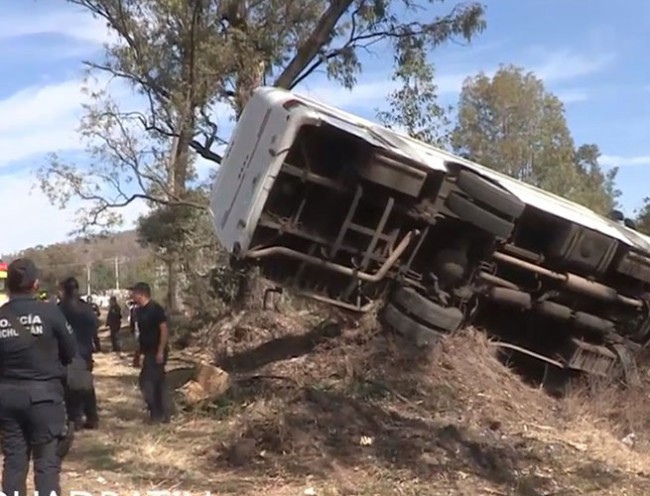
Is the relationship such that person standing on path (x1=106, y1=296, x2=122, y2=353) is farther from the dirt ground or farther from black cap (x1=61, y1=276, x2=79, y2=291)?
black cap (x1=61, y1=276, x2=79, y2=291)

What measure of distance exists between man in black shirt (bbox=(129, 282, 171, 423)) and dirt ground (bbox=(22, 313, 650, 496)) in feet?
0.77

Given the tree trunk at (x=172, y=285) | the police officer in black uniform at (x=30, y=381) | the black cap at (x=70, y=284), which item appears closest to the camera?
the police officer in black uniform at (x=30, y=381)

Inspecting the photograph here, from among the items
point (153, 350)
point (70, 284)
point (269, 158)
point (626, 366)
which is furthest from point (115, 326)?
point (269, 158)

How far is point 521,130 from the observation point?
4328cm

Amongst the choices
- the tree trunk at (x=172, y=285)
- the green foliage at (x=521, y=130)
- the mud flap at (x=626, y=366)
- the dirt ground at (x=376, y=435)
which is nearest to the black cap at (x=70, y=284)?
the dirt ground at (x=376, y=435)

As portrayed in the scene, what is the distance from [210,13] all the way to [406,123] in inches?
160

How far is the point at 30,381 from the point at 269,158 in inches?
104

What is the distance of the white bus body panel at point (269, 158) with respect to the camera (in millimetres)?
6727

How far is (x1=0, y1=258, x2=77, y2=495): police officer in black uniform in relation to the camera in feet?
15.6

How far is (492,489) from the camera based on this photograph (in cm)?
584

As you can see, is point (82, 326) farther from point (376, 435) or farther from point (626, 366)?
point (626, 366)

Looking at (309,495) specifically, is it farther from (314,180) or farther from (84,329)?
(84,329)

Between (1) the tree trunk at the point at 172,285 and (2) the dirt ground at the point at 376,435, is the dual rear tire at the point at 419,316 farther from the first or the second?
(1) the tree trunk at the point at 172,285

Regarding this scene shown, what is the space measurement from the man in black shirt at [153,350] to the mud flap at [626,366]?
3.99 metres
